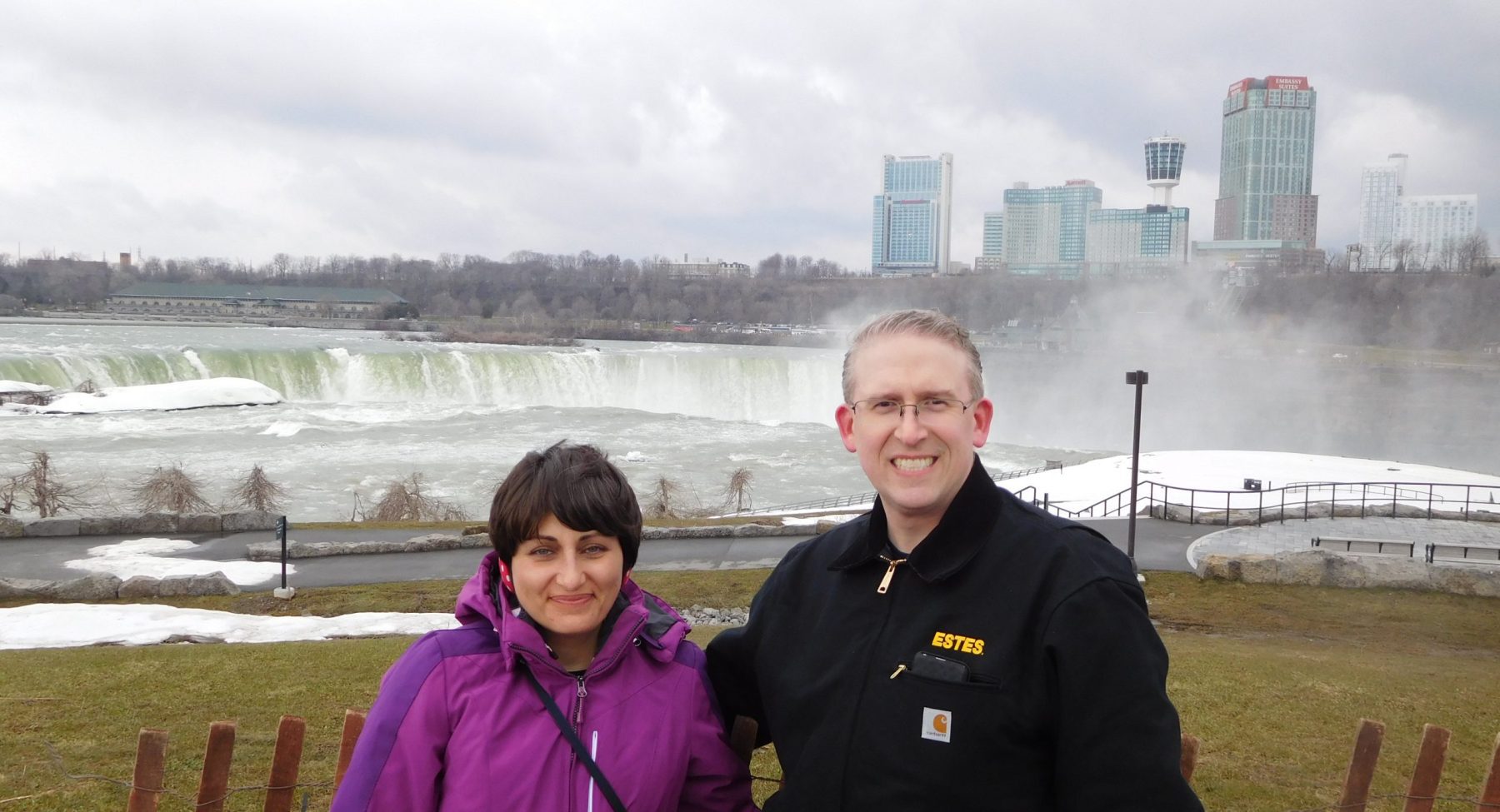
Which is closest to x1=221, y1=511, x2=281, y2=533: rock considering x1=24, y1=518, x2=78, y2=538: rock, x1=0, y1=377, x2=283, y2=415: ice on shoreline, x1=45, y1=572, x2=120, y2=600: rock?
x1=24, y1=518, x2=78, y2=538: rock

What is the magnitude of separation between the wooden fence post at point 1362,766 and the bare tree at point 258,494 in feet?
71.0

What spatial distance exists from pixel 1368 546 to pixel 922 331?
18009mm

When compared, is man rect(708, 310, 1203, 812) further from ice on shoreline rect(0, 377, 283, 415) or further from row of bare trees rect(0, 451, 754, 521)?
ice on shoreline rect(0, 377, 283, 415)

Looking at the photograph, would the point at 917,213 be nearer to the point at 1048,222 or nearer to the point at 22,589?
the point at 1048,222

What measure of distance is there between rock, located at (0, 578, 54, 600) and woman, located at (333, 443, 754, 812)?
14.4 metres

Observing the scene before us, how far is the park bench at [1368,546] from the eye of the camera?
16859mm

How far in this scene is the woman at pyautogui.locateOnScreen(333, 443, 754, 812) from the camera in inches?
89.9

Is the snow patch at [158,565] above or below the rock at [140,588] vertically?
below

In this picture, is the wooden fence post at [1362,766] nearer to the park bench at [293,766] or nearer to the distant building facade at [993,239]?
the park bench at [293,766]

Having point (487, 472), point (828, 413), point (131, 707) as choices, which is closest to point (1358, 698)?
A: point (131, 707)

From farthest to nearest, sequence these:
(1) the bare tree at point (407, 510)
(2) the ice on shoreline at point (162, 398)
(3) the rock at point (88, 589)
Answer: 1. (2) the ice on shoreline at point (162, 398)
2. (1) the bare tree at point (407, 510)
3. (3) the rock at point (88, 589)

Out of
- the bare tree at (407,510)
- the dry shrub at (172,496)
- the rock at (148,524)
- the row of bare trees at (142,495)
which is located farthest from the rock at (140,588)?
the bare tree at (407,510)

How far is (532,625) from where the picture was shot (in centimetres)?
243

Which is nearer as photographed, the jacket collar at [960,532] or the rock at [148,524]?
the jacket collar at [960,532]
